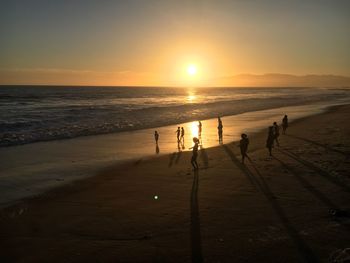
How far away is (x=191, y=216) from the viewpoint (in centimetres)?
963

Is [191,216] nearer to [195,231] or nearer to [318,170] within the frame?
[195,231]

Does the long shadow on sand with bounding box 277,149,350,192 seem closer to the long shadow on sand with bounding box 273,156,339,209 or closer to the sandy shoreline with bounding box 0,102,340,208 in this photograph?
the long shadow on sand with bounding box 273,156,339,209

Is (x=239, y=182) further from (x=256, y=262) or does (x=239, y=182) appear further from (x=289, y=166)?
(x=256, y=262)

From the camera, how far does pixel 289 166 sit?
14.9 metres

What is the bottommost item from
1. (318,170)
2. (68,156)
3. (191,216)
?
(68,156)

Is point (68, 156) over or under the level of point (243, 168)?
under

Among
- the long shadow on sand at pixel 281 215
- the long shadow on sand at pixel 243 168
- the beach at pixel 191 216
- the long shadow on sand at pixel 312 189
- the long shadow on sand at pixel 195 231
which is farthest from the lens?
the long shadow on sand at pixel 243 168

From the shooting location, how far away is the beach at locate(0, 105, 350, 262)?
765 cm

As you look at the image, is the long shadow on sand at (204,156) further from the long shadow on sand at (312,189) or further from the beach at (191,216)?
the long shadow on sand at (312,189)

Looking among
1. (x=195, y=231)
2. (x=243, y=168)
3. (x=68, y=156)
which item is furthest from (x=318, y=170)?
(x=68, y=156)

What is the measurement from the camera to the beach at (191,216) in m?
A: 7.65

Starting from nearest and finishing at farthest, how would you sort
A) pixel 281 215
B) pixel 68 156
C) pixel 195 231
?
pixel 195 231, pixel 281 215, pixel 68 156

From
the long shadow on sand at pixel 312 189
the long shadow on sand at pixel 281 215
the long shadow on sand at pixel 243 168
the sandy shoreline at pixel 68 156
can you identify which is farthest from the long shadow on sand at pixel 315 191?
the sandy shoreline at pixel 68 156

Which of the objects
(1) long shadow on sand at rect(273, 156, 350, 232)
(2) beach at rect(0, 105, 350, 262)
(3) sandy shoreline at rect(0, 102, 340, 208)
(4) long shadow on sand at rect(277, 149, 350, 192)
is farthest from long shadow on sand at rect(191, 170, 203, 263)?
(3) sandy shoreline at rect(0, 102, 340, 208)
